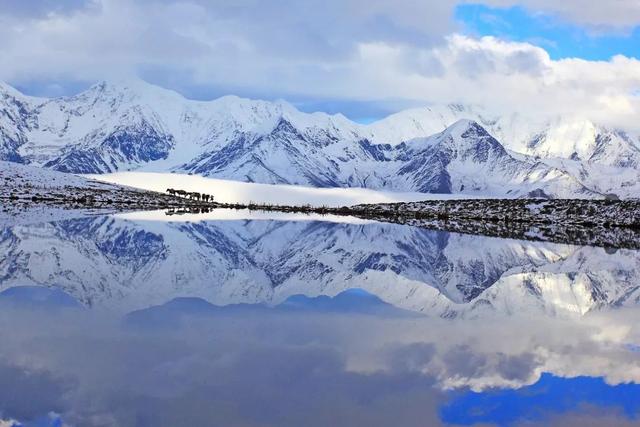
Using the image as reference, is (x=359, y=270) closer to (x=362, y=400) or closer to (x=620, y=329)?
(x=620, y=329)

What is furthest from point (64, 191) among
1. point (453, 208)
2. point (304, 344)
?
point (304, 344)

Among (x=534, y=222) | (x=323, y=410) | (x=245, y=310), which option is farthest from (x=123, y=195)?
(x=323, y=410)

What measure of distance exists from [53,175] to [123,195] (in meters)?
21.6

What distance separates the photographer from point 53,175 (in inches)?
6137

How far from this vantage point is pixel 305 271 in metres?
31.6

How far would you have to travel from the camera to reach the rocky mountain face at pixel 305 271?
2370 centimetres

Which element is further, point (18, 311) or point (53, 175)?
point (53, 175)

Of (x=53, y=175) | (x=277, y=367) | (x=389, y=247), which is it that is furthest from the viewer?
(x=53, y=175)

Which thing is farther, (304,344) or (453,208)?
(453,208)

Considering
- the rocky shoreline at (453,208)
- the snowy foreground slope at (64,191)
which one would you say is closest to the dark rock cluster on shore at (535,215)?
the rocky shoreline at (453,208)

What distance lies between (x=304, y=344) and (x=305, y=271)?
15.2 m

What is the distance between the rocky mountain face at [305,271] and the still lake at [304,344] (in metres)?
0.18

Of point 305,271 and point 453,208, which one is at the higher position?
point 453,208

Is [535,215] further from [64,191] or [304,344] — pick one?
[304,344]
